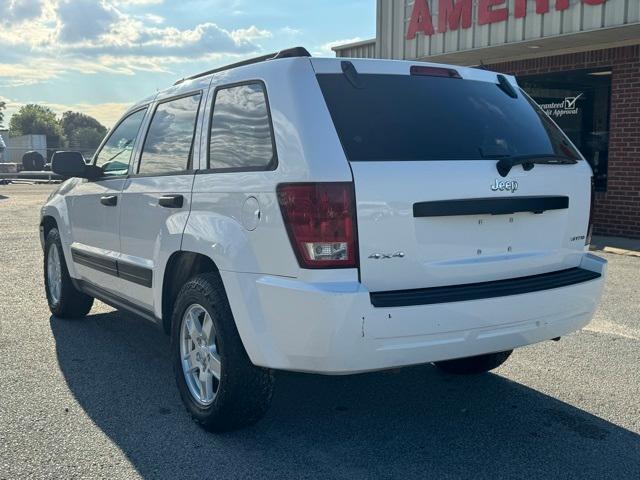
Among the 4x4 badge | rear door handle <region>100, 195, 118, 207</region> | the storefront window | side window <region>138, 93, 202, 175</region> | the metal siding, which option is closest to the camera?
the 4x4 badge

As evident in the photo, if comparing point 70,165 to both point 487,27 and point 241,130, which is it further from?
point 487,27

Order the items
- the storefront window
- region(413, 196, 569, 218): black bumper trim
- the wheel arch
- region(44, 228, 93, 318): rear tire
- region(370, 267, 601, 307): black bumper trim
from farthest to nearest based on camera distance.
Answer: the storefront window < region(44, 228, 93, 318): rear tire < the wheel arch < region(413, 196, 569, 218): black bumper trim < region(370, 267, 601, 307): black bumper trim

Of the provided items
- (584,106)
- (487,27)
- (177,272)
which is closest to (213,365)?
(177,272)

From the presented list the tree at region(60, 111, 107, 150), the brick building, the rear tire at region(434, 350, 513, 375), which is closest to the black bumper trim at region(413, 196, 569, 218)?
the rear tire at region(434, 350, 513, 375)

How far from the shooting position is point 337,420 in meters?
3.92

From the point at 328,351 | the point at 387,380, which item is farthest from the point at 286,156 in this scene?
the point at 387,380

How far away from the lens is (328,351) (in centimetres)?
307

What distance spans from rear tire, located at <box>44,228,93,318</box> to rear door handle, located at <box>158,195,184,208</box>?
7.19 ft

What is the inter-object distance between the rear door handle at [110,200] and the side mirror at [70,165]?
1.20 feet

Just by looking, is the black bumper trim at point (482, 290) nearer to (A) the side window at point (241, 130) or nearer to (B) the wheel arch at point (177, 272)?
(A) the side window at point (241, 130)

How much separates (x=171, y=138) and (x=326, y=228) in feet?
5.73

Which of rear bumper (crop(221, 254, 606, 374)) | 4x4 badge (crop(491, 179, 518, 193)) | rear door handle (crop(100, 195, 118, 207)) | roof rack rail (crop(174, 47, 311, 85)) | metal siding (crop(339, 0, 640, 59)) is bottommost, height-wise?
rear bumper (crop(221, 254, 606, 374))

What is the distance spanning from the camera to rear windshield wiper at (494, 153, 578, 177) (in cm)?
348

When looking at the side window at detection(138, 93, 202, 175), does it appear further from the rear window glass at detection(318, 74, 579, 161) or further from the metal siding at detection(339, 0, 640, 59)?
the metal siding at detection(339, 0, 640, 59)
